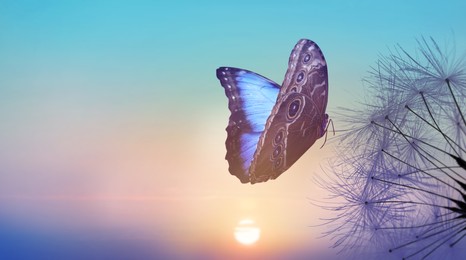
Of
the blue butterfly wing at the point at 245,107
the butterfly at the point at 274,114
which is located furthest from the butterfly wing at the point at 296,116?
the blue butterfly wing at the point at 245,107

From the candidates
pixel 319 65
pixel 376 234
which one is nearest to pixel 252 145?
pixel 319 65

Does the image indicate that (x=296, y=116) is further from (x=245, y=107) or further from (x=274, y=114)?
(x=245, y=107)

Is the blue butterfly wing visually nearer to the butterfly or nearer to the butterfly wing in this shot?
the butterfly

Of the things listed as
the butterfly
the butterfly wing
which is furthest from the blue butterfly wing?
the butterfly wing

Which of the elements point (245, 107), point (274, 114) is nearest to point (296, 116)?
point (274, 114)

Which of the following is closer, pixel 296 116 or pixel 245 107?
pixel 296 116

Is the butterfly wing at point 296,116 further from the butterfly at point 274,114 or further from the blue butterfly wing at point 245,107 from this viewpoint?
the blue butterfly wing at point 245,107
